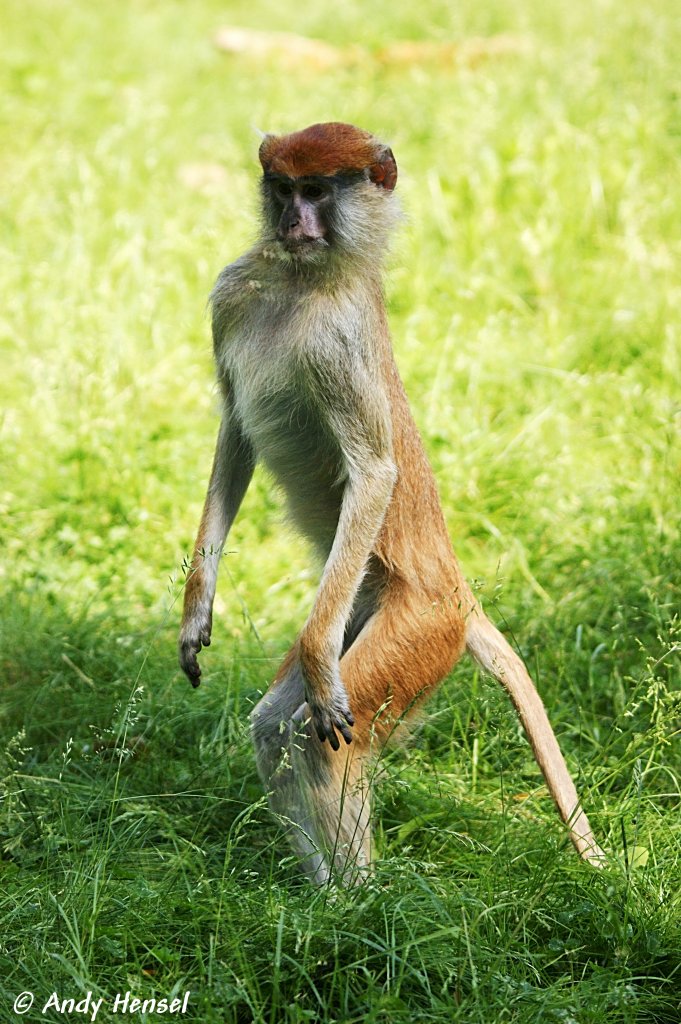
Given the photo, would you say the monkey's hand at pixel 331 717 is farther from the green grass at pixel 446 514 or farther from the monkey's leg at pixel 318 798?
the green grass at pixel 446 514

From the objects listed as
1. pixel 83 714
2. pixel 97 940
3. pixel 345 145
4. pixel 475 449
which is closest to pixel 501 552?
pixel 475 449

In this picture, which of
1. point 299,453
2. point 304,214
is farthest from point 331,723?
point 304,214

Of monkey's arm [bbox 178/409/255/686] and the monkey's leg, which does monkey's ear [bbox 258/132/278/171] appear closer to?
monkey's arm [bbox 178/409/255/686]

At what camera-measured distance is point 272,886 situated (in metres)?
2.96

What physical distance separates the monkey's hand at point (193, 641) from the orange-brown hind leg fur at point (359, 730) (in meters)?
0.31

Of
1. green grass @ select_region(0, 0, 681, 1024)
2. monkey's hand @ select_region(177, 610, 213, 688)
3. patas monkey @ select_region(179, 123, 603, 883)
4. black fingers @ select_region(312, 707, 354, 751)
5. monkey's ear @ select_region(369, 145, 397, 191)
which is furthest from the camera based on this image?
monkey's hand @ select_region(177, 610, 213, 688)

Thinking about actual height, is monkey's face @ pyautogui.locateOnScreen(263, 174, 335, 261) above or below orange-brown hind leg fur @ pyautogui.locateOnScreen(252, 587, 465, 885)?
above

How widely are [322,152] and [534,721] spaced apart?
5.44 feet

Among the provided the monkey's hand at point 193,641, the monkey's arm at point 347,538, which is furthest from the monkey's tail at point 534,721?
the monkey's hand at point 193,641

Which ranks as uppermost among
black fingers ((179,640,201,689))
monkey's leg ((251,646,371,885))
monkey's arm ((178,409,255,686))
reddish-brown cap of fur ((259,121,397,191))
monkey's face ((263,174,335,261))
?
reddish-brown cap of fur ((259,121,397,191))

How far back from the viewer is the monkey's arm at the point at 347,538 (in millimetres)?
3145

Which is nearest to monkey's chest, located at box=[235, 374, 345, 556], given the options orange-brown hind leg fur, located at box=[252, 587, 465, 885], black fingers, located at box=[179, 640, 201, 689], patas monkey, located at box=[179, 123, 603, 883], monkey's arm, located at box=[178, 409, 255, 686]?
patas monkey, located at box=[179, 123, 603, 883]

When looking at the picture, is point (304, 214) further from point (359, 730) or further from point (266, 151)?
point (359, 730)

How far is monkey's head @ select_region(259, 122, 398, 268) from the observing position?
324cm
